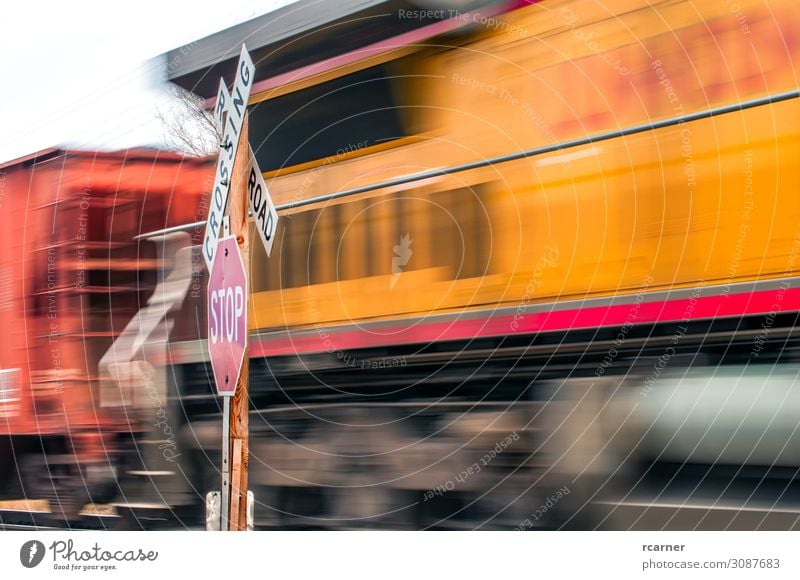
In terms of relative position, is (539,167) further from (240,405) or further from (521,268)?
(240,405)

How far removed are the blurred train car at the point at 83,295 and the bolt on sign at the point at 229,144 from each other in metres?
3.37

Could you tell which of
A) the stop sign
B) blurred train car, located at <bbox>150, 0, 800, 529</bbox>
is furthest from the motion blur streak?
the stop sign

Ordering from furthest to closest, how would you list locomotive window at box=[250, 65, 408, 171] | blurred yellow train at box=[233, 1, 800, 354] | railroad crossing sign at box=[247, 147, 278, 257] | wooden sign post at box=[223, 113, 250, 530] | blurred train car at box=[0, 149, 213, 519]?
1. blurred train car at box=[0, 149, 213, 519]
2. locomotive window at box=[250, 65, 408, 171]
3. wooden sign post at box=[223, 113, 250, 530]
4. railroad crossing sign at box=[247, 147, 278, 257]
5. blurred yellow train at box=[233, 1, 800, 354]

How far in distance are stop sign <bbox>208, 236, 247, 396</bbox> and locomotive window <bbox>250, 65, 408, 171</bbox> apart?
1884 mm

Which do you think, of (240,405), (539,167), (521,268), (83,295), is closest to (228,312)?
(240,405)

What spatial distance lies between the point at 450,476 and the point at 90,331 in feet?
15.2

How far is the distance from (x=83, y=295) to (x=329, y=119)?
3.79 meters

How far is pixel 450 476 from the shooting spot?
671cm

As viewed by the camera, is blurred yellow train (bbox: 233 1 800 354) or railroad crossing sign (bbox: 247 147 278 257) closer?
blurred yellow train (bbox: 233 1 800 354)

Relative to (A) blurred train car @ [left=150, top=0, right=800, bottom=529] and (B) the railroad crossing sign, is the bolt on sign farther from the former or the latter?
(A) blurred train car @ [left=150, top=0, right=800, bottom=529]

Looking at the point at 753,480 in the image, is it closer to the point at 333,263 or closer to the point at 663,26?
the point at 663,26

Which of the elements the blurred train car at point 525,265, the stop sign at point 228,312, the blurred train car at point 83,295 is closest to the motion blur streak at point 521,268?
the blurred train car at point 525,265

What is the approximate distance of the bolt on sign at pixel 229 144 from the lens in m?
5.52

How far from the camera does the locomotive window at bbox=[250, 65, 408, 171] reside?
6.87 metres
